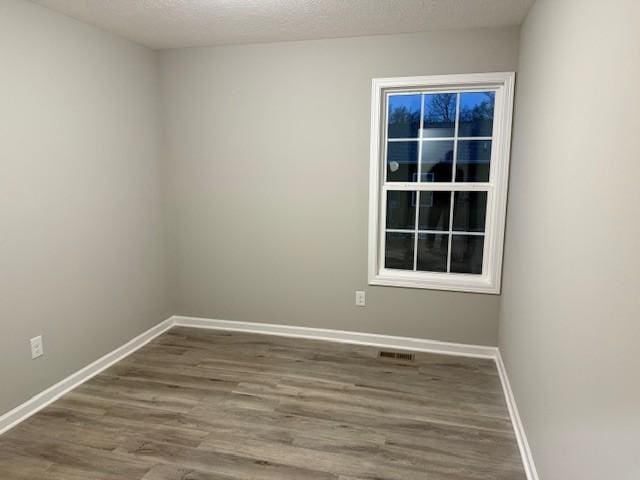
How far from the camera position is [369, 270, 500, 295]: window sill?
327 centimetres

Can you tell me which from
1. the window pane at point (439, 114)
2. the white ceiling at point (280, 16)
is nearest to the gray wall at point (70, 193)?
the white ceiling at point (280, 16)

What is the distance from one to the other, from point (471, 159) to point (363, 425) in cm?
208

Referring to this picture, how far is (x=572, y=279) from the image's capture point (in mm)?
1572

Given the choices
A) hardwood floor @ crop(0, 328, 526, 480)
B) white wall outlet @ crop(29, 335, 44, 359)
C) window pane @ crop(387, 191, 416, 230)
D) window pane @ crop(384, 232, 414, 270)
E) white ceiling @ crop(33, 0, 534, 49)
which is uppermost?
white ceiling @ crop(33, 0, 534, 49)

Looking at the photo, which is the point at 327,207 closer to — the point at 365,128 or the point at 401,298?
the point at 365,128

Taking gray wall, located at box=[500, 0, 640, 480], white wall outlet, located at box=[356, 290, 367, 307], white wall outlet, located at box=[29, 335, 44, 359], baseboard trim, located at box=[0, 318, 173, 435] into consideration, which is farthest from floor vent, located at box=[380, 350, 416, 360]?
white wall outlet, located at box=[29, 335, 44, 359]

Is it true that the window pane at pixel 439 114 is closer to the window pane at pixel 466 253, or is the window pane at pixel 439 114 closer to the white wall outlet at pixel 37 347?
the window pane at pixel 466 253

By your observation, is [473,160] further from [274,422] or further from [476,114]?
[274,422]

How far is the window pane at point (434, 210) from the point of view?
333cm

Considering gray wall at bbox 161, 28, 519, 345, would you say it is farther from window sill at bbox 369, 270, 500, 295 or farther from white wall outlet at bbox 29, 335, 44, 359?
white wall outlet at bbox 29, 335, 44, 359

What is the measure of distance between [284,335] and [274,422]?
127cm

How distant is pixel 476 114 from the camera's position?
10.5 ft

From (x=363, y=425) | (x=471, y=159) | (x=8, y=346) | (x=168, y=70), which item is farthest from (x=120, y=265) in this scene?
(x=471, y=159)

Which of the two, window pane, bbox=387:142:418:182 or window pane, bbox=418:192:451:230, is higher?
window pane, bbox=387:142:418:182
